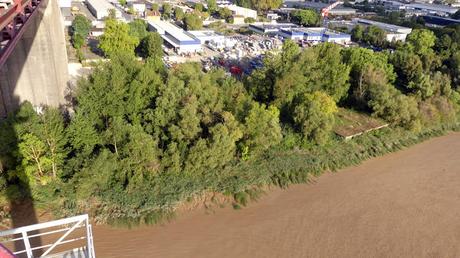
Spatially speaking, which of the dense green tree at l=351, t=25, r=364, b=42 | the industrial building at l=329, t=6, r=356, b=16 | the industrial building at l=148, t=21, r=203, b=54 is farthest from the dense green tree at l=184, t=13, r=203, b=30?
the industrial building at l=329, t=6, r=356, b=16

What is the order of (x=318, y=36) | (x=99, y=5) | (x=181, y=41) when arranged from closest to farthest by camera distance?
(x=181, y=41) → (x=318, y=36) → (x=99, y=5)

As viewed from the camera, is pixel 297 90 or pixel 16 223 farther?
pixel 297 90

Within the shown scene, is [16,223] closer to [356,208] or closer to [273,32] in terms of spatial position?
[356,208]

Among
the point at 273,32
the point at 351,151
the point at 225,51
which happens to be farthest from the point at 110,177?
the point at 273,32

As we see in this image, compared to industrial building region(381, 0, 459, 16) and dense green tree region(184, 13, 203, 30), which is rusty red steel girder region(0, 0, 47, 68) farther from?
industrial building region(381, 0, 459, 16)

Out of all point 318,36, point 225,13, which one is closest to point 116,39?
point 318,36

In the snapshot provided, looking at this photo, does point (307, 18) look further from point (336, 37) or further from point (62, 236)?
point (62, 236)
